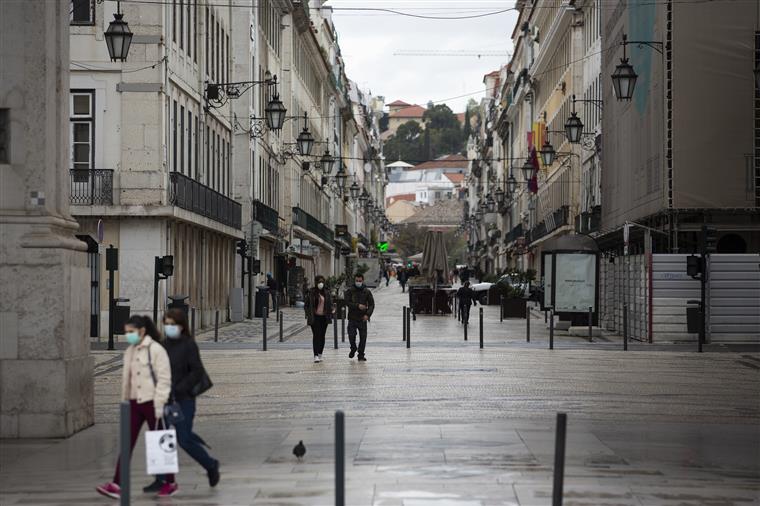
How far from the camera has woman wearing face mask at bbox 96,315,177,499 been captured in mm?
11523

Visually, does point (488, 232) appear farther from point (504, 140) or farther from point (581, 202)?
point (581, 202)

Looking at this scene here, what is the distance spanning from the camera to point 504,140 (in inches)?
5167

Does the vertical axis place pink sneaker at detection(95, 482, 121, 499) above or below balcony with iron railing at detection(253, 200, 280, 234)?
below

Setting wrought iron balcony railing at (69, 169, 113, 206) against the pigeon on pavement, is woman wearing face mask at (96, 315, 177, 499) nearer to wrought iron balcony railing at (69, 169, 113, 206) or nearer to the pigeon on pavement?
the pigeon on pavement

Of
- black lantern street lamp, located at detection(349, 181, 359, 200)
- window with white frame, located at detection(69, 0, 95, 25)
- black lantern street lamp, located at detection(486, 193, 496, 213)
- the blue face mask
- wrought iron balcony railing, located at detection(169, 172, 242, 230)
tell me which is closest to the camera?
the blue face mask

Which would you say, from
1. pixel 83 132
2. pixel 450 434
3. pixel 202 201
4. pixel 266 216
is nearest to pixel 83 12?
pixel 83 132

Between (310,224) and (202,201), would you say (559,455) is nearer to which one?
(202,201)

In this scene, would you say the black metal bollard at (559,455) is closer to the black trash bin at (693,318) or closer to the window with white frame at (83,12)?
the black trash bin at (693,318)

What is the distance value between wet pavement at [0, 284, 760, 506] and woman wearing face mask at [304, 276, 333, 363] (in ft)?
1.42

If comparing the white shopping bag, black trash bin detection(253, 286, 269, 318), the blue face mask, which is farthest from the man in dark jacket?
black trash bin detection(253, 286, 269, 318)

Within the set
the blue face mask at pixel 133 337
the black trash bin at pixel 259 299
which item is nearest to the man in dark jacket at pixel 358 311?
the blue face mask at pixel 133 337

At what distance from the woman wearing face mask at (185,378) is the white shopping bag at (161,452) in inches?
23.1

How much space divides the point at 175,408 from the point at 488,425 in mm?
5453

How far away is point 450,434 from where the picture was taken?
50.3 feet
